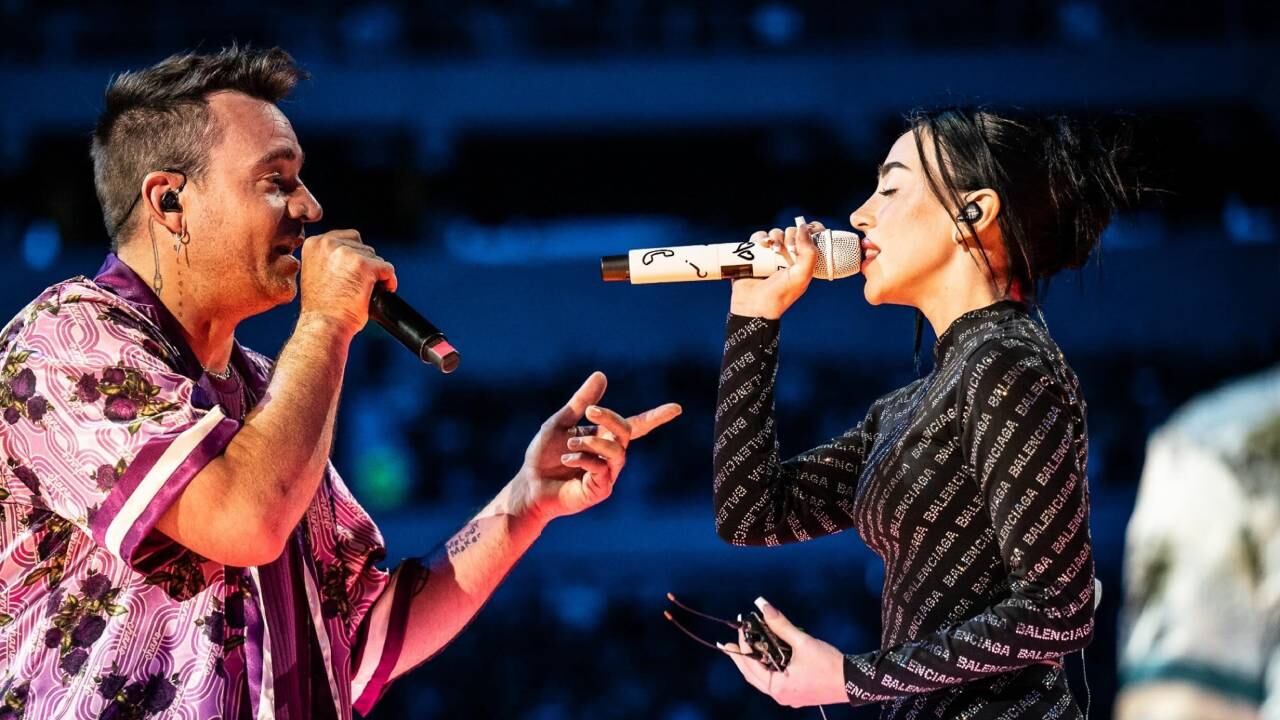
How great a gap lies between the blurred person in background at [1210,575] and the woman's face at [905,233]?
1.05 meters

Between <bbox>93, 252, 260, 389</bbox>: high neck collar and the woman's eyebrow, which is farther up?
the woman's eyebrow

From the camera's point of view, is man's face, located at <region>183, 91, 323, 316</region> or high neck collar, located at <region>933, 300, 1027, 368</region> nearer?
high neck collar, located at <region>933, 300, 1027, 368</region>

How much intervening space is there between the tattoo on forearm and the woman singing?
1.35ft

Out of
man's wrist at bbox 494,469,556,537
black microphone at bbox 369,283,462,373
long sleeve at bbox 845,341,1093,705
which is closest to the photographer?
long sleeve at bbox 845,341,1093,705

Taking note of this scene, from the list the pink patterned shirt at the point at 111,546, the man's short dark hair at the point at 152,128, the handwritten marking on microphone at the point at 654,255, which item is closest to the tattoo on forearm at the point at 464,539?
the pink patterned shirt at the point at 111,546

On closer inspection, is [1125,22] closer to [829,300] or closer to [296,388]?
[829,300]

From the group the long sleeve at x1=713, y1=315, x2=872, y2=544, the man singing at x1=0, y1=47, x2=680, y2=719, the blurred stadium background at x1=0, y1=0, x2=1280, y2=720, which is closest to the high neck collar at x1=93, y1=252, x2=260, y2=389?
the man singing at x1=0, y1=47, x2=680, y2=719

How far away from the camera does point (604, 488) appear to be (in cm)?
199

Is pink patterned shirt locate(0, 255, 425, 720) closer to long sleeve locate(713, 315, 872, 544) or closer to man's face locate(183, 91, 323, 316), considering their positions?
man's face locate(183, 91, 323, 316)

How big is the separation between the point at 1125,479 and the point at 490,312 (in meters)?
2.92

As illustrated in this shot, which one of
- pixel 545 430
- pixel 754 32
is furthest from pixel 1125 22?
pixel 545 430

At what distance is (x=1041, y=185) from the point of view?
5.81 ft

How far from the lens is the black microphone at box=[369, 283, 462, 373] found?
173 cm

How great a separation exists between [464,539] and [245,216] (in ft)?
1.87
